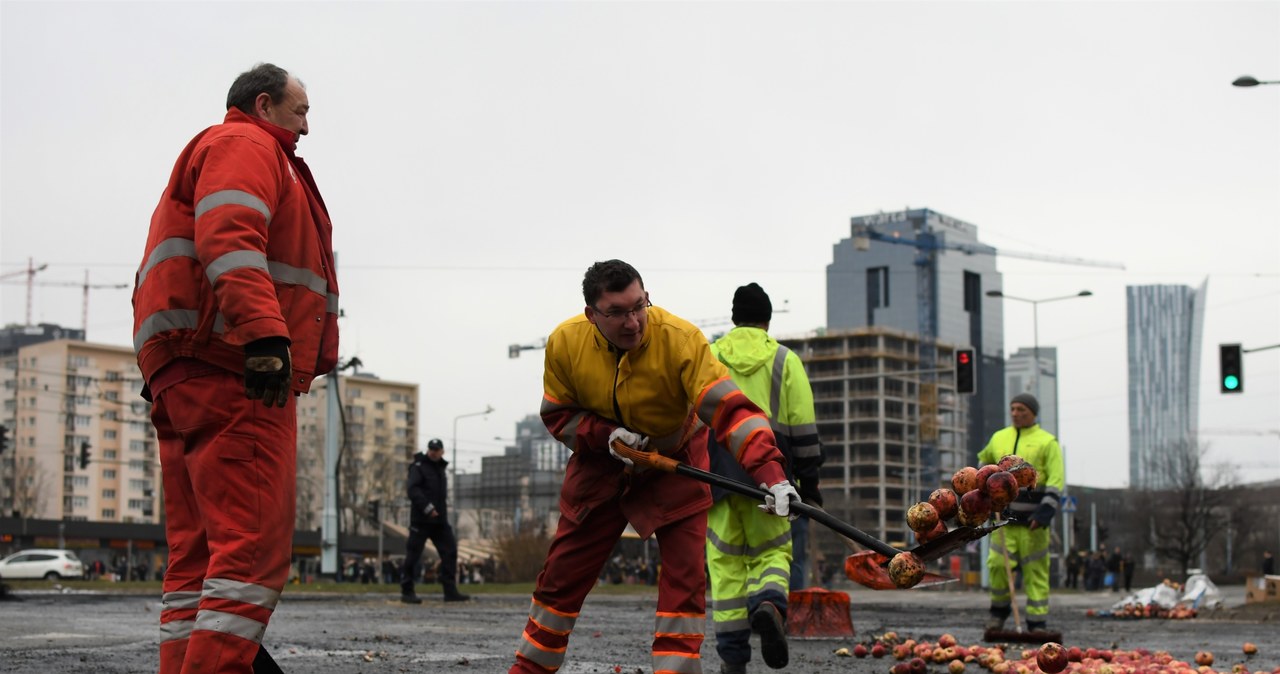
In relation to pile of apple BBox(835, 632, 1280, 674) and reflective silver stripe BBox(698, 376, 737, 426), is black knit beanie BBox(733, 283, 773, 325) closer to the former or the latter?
pile of apple BBox(835, 632, 1280, 674)

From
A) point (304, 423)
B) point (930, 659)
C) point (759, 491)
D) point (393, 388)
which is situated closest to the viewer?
point (759, 491)

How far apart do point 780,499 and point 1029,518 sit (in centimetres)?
737

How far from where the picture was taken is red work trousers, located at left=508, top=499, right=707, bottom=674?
5914mm

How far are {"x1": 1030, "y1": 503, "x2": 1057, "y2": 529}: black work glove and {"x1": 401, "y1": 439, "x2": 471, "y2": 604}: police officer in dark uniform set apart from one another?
7487 millimetres

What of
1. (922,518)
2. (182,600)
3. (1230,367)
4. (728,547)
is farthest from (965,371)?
(182,600)

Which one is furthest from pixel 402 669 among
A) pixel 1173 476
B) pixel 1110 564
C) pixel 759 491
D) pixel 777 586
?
pixel 1173 476

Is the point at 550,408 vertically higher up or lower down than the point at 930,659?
higher up

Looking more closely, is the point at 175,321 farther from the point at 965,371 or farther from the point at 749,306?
the point at 965,371

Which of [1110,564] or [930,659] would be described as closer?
[930,659]

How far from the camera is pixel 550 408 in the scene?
6.22 meters

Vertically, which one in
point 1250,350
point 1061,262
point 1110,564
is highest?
point 1061,262

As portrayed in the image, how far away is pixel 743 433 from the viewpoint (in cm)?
570

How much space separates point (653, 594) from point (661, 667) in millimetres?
19697

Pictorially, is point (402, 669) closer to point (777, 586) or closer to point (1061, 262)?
point (777, 586)
